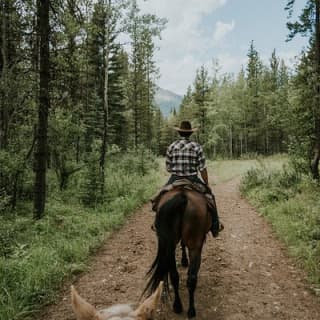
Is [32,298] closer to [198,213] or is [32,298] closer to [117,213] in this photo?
[198,213]

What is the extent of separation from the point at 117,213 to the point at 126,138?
22.8m

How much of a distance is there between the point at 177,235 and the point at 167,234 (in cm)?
22

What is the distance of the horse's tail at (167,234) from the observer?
476 cm

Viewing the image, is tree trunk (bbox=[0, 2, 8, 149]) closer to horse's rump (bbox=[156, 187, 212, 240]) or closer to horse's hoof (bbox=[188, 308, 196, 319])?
horse's rump (bbox=[156, 187, 212, 240])

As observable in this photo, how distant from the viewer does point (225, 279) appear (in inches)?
242

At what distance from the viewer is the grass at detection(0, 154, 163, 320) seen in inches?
198

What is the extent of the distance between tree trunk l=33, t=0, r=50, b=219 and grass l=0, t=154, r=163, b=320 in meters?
→ 0.61

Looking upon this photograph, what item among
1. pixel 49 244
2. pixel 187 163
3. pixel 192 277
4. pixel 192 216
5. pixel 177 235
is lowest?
pixel 49 244

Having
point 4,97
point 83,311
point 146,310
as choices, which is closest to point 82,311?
point 83,311

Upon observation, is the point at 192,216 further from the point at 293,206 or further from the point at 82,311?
Result: the point at 293,206

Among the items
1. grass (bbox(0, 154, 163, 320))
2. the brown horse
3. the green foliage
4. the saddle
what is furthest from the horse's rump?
the green foliage

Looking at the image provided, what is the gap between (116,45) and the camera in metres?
15.0

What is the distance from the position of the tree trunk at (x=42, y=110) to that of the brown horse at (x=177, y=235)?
448cm

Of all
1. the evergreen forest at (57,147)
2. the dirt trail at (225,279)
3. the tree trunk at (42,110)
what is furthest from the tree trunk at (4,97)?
the dirt trail at (225,279)
